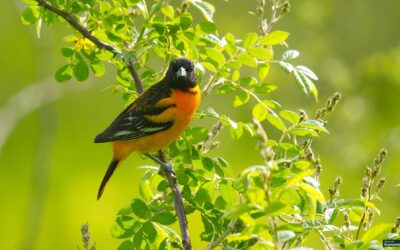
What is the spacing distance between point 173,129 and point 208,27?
889mm

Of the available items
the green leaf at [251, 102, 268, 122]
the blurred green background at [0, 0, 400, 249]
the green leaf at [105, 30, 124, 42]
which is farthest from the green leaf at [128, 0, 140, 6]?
the blurred green background at [0, 0, 400, 249]

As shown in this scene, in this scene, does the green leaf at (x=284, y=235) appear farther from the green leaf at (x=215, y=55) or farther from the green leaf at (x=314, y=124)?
the green leaf at (x=215, y=55)

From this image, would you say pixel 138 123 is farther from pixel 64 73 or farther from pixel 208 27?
pixel 208 27

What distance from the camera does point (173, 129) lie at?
359 cm

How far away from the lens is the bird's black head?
139 inches

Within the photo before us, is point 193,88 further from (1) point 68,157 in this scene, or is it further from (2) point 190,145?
(1) point 68,157

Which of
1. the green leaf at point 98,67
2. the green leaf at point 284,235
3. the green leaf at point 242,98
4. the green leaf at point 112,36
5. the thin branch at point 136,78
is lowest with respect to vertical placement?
the green leaf at point 284,235

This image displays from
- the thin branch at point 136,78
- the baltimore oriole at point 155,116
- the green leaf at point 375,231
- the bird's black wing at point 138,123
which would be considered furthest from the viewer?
the bird's black wing at point 138,123

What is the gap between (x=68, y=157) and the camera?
897 cm

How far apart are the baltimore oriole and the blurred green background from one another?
4.66ft

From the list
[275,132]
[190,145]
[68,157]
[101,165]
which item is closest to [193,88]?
[190,145]

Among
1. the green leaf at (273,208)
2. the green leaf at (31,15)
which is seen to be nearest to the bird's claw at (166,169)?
the green leaf at (31,15)

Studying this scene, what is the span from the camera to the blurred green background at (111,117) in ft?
19.5

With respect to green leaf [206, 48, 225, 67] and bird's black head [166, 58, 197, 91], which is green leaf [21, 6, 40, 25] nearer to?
bird's black head [166, 58, 197, 91]
